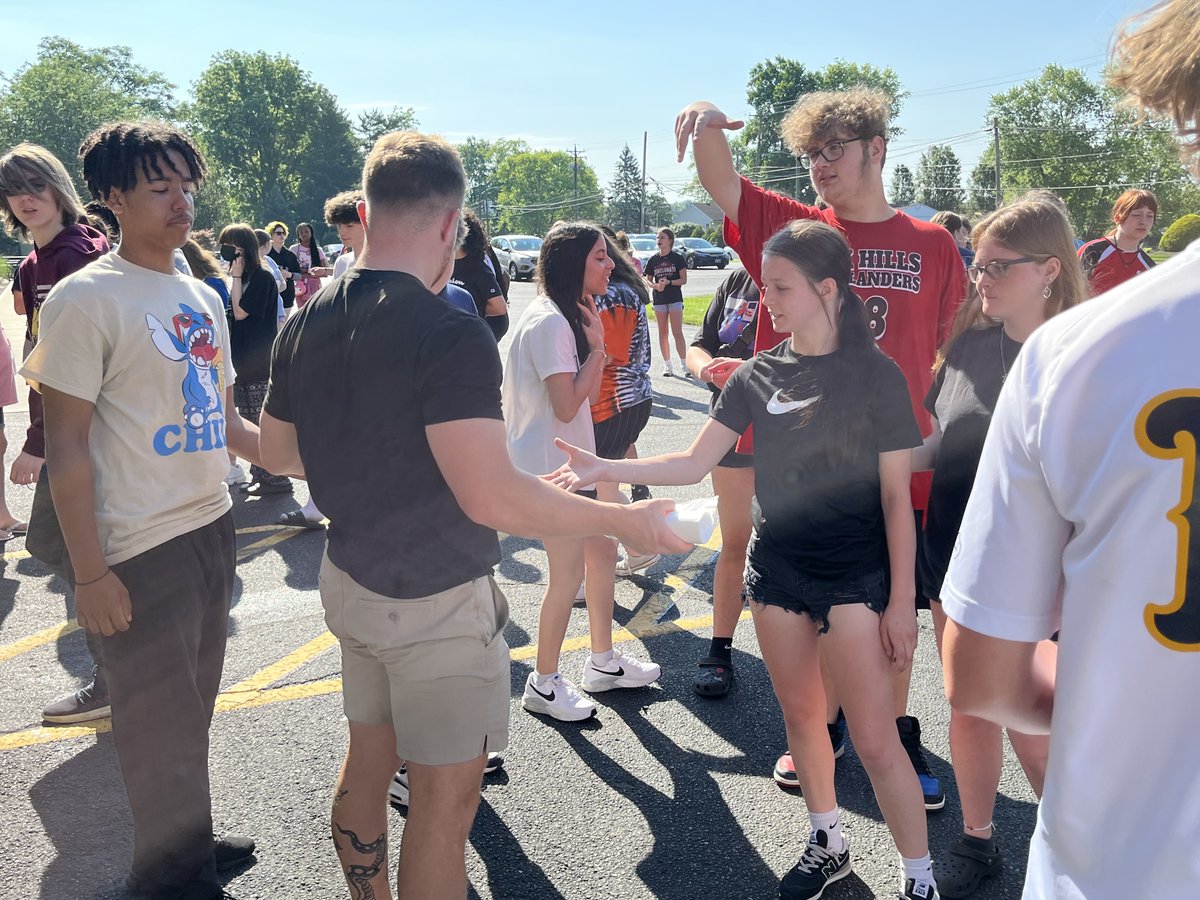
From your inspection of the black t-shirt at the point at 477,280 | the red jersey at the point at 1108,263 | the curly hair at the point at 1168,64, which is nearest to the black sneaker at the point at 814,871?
the curly hair at the point at 1168,64

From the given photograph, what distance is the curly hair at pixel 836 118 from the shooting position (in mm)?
3170

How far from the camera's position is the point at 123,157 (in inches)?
102

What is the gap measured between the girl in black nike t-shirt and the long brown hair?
0.46m

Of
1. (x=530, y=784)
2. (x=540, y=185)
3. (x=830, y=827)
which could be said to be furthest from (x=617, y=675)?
(x=540, y=185)

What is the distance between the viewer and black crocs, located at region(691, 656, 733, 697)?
13.1 feet

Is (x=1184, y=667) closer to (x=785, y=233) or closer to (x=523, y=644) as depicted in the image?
(x=785, y=233)

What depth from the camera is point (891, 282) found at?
3.22 m

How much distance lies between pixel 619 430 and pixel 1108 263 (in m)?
4.77

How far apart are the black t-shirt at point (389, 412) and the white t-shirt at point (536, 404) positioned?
1579 mm

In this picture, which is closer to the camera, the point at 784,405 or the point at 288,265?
the point at 784,405

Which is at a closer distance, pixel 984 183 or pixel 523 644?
pixel 523 644

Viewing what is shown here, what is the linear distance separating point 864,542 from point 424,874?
4.76 ft

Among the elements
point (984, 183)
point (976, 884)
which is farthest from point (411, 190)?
point (984, 183)

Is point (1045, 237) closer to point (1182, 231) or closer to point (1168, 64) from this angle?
point (1168, 64)
